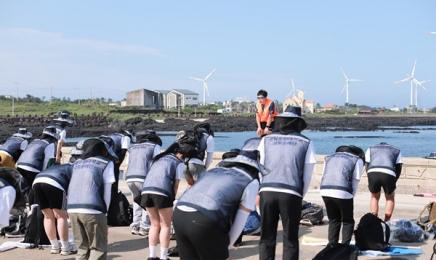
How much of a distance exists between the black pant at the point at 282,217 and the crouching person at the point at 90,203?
6.09 feet

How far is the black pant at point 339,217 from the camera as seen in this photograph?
879 centimetres

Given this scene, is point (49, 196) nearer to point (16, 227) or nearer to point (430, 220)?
point (16, 227)

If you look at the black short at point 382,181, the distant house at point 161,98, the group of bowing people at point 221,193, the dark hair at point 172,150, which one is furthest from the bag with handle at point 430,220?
the distant house at point 161,98

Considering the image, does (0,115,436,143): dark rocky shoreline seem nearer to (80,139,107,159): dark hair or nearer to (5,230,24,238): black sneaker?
(5,230,24,238): black sneaker

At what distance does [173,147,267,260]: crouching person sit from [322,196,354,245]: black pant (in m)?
3.58

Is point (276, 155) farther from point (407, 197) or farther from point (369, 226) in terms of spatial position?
point (407, 197)

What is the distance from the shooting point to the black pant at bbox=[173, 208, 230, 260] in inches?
206

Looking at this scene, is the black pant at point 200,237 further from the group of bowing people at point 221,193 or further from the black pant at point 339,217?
the black pant at point 339,217

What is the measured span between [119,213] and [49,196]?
2973mm

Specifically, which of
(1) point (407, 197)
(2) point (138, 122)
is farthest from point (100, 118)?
(1) point (407, 197)

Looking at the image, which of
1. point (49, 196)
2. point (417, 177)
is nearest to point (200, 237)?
point (49, 196)

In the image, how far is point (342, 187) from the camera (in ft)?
28.3

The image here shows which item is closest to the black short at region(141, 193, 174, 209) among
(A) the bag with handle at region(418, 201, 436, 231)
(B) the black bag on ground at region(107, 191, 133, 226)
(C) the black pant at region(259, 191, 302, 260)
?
(C) the black pant at region(259, 191, 302, 260)

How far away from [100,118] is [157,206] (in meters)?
73.9
